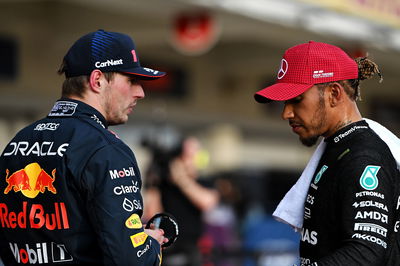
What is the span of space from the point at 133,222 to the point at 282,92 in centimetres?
75

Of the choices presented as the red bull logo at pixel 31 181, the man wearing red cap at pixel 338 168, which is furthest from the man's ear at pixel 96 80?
the man wearing red cap at pixel 338 168

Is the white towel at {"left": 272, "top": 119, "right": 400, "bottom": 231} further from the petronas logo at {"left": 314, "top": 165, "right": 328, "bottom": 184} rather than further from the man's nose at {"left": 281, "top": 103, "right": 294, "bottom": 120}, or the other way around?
the man's nose at {"left": 281, "top": 103, "right": 294, "bottom": 120}

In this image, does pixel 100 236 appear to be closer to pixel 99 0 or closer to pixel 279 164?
pixel 99 0

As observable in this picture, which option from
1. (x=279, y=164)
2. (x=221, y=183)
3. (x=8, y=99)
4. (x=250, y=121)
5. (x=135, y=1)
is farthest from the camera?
(x=279, y=164)

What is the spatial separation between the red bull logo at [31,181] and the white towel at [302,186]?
947mm

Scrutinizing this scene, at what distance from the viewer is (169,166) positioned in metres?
7.17

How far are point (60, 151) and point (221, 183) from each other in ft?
25.7

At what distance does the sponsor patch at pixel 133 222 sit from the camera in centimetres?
284

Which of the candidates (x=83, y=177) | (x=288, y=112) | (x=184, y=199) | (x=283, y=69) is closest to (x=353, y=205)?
(x=288, y=112)

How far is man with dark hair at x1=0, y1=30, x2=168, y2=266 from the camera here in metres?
2.82

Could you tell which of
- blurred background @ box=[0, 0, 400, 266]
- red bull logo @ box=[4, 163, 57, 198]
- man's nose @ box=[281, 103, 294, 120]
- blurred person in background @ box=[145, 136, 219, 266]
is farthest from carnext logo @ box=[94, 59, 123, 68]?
blurred background @ box=[0, 0, 400, 266]

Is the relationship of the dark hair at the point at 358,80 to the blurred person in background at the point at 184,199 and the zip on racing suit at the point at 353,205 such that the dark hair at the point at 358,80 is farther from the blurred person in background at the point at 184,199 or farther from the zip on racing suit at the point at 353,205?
the blurred person in background at the point at 184,199

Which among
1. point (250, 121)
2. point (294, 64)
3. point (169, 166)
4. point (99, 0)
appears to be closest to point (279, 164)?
point (250, 121)

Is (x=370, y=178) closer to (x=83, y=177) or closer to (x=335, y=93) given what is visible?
(x=335, y=93)
